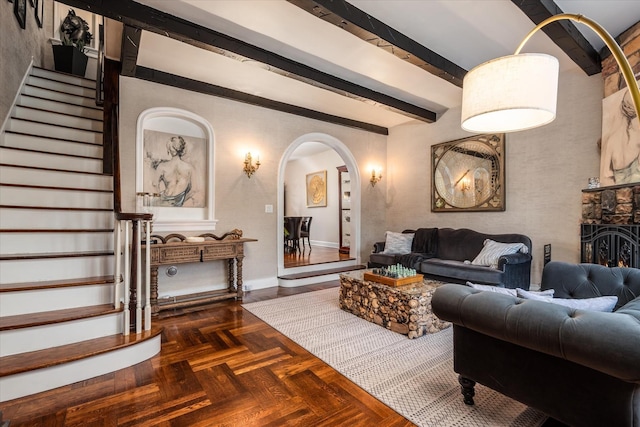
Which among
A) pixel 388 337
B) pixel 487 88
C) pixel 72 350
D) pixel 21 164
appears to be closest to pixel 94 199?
pixel 21 164

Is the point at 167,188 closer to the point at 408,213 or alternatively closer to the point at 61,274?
the point at 61,274

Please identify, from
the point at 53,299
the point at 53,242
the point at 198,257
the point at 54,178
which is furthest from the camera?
the point at 198,257

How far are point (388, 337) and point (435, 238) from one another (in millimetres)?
2733

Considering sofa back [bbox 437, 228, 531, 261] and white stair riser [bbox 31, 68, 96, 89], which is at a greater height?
white stair riser [bbox 31, 68, 96, 89]

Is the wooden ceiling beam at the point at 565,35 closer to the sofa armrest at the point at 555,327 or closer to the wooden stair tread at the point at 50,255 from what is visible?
the sofa armrest at the point at 555,327

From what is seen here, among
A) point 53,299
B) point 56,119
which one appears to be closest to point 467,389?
point 53,299

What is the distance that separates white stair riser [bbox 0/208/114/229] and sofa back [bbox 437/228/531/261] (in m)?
4.56

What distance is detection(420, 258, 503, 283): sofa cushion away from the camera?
3764 mm

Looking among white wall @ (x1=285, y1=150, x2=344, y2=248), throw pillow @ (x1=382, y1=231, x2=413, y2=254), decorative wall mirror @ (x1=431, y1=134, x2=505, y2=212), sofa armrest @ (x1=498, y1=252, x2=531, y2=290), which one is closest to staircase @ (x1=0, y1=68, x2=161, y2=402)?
throw pillow @ (x1=382, y1=231, x2=413, y2=254)

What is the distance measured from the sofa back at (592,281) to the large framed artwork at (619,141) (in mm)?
1625

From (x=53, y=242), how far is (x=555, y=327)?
3.57 metres

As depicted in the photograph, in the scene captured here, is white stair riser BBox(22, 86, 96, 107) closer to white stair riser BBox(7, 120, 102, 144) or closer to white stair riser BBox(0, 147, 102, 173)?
white stair riser BBox(7, 120, 102, 144)

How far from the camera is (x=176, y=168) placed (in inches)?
164

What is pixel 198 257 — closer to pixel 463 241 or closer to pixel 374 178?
pixel 374 178
